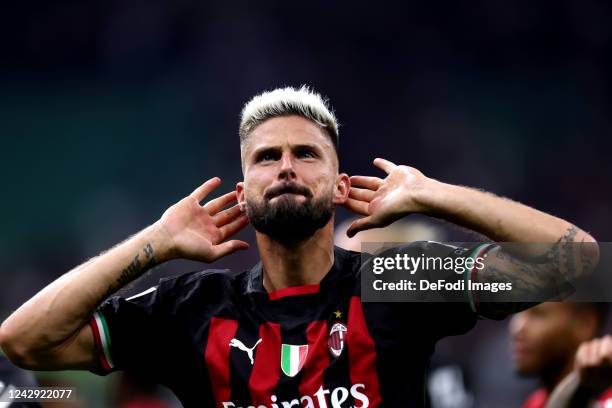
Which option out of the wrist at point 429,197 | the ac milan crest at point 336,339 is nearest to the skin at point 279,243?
the wrist at point 429,197

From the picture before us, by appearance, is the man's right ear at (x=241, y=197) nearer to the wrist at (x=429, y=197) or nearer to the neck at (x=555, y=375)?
the wrist at (x=429, y=197)

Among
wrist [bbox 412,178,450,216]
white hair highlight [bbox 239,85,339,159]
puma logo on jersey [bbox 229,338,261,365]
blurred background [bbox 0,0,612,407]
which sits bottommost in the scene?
puma logo on jersey [bbox 229,338,261,365]

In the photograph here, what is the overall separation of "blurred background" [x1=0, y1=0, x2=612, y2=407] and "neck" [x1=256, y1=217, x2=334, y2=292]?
552cm

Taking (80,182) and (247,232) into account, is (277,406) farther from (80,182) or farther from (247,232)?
(80,182)

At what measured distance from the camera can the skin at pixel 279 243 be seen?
300 centimetres

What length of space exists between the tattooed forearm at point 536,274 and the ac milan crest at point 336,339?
1.73ft

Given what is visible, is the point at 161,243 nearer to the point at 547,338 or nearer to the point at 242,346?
the point at 242,346

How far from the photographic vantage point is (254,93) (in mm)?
9250

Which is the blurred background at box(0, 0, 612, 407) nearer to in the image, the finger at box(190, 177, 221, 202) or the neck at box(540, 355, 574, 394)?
the neck at box(540, 355, 574, 394)

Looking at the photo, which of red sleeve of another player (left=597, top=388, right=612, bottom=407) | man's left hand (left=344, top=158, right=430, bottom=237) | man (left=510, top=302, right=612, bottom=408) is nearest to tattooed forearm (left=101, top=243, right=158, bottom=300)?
man's left hand (left=344, top=158, right=430, bottom=237)

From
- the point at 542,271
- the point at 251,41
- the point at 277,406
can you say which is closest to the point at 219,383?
the point at 277,406

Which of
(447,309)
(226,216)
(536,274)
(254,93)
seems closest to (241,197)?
(226,216)

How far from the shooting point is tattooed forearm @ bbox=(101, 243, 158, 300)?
3121 millimetres

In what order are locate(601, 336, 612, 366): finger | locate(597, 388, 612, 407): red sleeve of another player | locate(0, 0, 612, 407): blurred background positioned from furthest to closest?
1. locate(0, 0, 612, 407): blurred background
2. locate(597, 388, 612, 407): red sleeve of another player
3. locate(601, 336, 612, 366): finger
